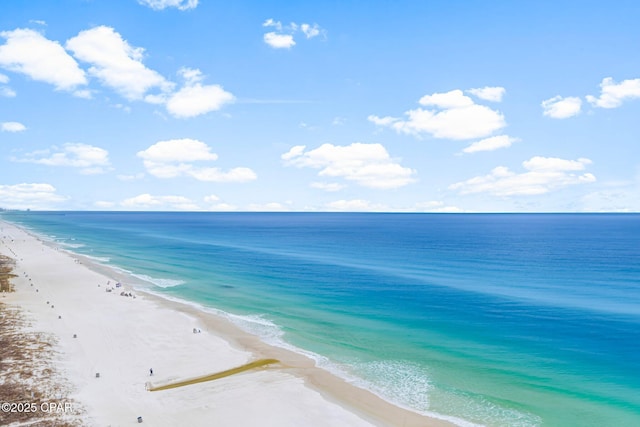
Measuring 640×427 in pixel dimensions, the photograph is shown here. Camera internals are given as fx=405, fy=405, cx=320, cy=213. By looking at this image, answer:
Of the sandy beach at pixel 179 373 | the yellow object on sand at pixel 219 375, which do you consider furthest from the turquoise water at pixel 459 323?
the yellow object on sand at pixel 219 375

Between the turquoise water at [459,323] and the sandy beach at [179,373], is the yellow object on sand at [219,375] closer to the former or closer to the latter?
the sandy beach at [179,373]

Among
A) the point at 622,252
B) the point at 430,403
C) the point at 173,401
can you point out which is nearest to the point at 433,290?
the point at 430,403

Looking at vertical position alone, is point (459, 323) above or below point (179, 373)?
above

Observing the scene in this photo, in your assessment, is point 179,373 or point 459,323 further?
point 459,323

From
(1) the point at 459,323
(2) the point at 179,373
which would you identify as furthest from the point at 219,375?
(1) the point at 459,323

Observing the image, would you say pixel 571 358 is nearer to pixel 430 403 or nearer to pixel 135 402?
pixel 430 403

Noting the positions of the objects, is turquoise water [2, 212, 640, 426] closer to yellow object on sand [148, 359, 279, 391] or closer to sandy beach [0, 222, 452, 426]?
sandy beach [0, 222, 452, 426]

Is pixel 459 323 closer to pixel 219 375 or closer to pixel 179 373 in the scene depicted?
pixel 219 375

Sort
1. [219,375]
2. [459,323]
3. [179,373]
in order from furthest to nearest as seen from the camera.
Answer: [459,323] < [179,373] < [219,375]
